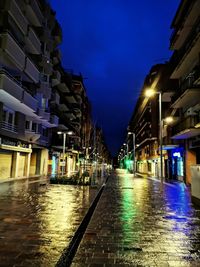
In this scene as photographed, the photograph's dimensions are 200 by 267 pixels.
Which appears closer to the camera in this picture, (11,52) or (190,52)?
(11,52)

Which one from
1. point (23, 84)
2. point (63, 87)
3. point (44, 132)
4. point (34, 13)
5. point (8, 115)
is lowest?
point (8, 115)

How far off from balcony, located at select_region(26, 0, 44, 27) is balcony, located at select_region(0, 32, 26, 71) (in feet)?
19.9

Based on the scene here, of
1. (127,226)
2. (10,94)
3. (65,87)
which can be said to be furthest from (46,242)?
(65,87)

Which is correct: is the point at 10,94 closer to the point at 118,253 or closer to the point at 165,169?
the point at 118,253

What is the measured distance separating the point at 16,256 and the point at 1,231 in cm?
193

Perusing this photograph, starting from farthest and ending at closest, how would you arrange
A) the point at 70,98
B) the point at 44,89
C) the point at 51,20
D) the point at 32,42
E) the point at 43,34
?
1. the point at 70,98
2. the point at 51,20
3. the point at 44,89
4. the point at 43,34
5. the point at 32,42

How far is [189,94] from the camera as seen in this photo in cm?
2339

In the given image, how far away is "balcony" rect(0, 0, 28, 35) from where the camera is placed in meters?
22.2

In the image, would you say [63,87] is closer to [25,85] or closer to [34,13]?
[25,85]

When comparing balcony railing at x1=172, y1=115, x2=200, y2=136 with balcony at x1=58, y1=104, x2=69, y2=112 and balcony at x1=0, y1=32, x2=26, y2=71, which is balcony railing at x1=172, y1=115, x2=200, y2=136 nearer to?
balcony at x1=0, y1=32, x2=26, y2=71

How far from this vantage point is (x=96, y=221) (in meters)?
8.38

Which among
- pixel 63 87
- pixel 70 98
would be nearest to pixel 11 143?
pixel 63 87

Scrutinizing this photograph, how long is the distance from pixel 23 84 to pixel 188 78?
58.9 ft

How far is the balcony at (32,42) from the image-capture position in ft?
89.9
